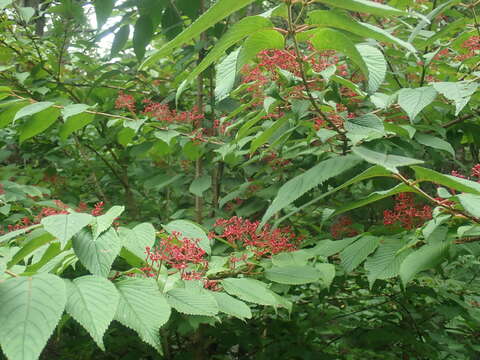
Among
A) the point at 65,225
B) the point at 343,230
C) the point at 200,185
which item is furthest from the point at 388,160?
the point at 200,185

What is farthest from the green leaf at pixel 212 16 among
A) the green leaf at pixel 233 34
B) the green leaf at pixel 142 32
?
the green leaf at pixel 142 32

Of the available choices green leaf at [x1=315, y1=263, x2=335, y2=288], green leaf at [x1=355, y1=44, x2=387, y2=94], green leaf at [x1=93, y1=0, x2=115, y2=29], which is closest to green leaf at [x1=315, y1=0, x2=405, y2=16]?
green leaf at [x1=355, y1=44, x2=387, y2=94]

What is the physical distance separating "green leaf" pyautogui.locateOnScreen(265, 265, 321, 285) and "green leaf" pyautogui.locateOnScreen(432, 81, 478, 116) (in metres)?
0.64

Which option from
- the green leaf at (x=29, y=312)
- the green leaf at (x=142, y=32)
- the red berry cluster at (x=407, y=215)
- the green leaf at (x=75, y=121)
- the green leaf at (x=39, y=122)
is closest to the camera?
the green leaf at (x=29, y=312)

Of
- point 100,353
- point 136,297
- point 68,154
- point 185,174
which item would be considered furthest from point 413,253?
point 68,154

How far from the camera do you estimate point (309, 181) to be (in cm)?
128

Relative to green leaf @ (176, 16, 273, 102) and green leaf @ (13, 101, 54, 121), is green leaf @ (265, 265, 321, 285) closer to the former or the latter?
green leaf @ (176, 16, 273, 102)

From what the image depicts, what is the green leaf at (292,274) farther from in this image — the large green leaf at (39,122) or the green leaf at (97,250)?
the large green leaf at (39,122)

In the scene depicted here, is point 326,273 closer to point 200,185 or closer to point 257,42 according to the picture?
point 257,42

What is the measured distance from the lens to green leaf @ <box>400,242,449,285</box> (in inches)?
47.8

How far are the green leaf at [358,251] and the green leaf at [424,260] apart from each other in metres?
0.16

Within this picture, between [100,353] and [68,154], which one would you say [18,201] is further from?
[100,353]

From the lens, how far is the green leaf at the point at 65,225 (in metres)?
0.92

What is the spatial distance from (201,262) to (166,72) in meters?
2.40
